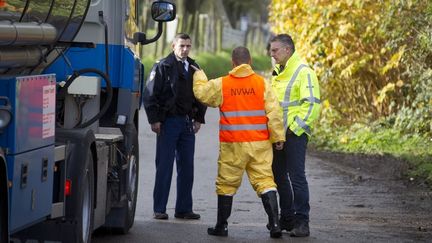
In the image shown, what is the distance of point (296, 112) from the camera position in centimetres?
1205

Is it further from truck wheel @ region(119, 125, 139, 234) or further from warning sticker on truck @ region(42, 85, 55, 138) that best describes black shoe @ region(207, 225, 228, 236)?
warning sticker on truck @ region(42, 85, 55, 138)

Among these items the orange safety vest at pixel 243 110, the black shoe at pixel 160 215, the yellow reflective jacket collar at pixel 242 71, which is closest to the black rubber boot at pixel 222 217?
the orange safety vest at pixel 243 110

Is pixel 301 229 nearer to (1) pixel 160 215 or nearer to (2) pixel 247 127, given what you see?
(2) pixel 247 127

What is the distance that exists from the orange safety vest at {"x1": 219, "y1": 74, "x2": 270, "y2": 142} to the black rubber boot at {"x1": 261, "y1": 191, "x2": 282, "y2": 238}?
51 cm

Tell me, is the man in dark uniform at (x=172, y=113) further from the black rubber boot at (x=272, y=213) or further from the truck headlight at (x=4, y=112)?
the truck headlight at (x=4, y=112)

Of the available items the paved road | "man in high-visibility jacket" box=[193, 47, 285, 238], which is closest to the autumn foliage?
the paved road

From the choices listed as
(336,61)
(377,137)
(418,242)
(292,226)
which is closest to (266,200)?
(292,226)

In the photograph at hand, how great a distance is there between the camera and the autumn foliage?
64.3 ft

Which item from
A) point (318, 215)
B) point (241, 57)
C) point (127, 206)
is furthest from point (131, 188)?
point (318, 215)

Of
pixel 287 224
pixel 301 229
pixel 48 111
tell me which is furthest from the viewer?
pixel 287 224

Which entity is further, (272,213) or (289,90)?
(289,90)

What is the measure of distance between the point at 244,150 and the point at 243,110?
0.37 metres

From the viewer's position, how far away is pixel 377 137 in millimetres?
21422

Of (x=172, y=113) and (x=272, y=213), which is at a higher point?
(x=172, y=113)
